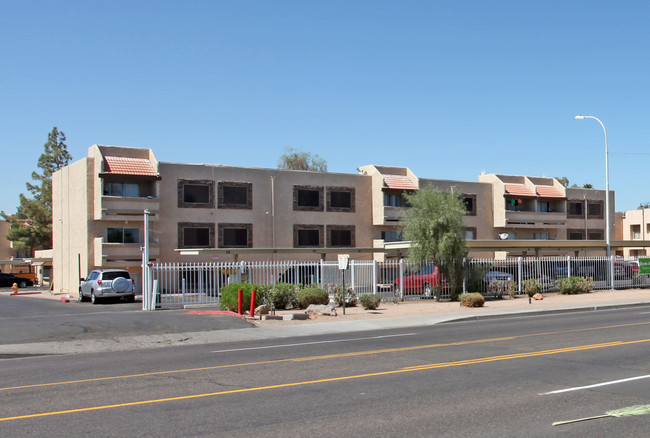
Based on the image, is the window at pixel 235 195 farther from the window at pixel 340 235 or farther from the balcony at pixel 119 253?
the window at pixel 340 235

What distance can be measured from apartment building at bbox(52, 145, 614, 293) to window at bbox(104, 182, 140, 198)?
7cm

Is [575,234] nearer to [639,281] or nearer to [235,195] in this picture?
[639,281]

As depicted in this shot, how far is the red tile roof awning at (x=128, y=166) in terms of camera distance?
44.9 metres

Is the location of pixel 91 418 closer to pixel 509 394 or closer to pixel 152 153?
pixel 509 394

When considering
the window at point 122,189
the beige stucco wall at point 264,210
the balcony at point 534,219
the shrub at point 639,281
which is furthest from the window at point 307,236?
the shrub at point 639,281

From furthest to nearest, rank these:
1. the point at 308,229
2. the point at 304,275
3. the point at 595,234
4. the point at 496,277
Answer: the point at 595,234
the point at 308,229
the point at 496,277
the point at 304,275

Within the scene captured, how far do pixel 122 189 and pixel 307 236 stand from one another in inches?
543

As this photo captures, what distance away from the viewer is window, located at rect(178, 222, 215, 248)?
1848 inches

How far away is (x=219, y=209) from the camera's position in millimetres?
48156

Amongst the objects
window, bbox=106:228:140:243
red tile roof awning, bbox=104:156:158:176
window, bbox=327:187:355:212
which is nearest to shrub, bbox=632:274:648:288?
window, bbox=327:187:355:212

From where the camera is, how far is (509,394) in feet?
30.1

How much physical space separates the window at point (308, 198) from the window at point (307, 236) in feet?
4.64

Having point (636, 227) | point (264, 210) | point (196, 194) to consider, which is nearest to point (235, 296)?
point (196, 194)

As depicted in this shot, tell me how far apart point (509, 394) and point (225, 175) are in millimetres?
40610
